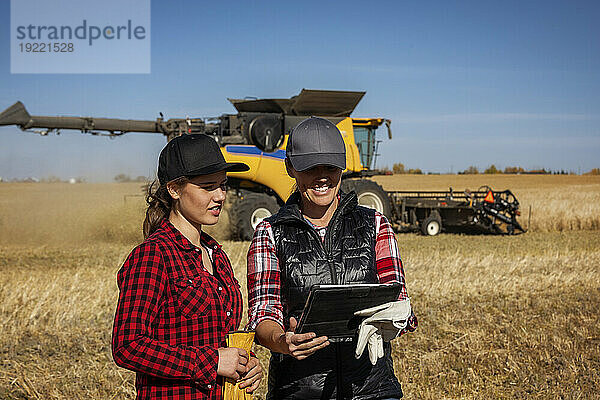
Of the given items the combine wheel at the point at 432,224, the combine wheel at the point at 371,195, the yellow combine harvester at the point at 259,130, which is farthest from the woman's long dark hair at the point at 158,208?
the combine wheel at the point at 432,224

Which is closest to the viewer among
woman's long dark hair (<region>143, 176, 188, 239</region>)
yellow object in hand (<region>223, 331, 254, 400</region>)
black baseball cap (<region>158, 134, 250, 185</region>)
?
yellow object in hand (<region>223, 331, 254, 400</region>)

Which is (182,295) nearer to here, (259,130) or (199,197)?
(199,197)

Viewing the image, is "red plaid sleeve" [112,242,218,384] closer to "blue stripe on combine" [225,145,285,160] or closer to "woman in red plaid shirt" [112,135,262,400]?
"woman in red plaid shirt" [112,135,262,400]

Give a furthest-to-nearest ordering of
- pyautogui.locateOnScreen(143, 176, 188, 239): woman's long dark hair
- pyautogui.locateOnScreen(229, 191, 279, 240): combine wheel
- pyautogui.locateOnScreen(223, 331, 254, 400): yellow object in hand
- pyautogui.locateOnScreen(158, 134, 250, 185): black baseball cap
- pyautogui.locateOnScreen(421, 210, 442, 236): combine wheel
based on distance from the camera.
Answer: pyautogui.locateOnScreen(421, 210, 442, 236): combine wheel < pyautogui.locateOnScreen(229, 191, 279, 240): combine wheel < pyautogui.locateOnScreen(143, 176, 188, 239): woman's long dark hair < pyautogui.locateOnScreen(158, 134, 250, 185): black baseball cap < pyautogui.locateOnScreen(223, 331, 254, 400): yellow object in hand

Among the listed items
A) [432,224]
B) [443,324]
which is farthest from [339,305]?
[432,224]

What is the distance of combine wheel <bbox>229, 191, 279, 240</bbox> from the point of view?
49.1ft

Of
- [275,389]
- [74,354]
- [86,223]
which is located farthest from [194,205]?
[86,223]

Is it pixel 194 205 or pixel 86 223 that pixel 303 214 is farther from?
pixel 86 223

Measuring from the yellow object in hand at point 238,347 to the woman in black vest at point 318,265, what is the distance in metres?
0.09

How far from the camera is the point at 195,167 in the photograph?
7.66 feet

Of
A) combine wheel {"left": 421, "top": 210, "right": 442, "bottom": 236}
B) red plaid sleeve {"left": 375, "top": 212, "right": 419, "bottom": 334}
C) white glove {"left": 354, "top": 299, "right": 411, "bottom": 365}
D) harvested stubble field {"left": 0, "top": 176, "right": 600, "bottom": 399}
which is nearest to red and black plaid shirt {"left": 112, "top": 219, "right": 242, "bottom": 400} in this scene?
white glove {"left": 354, "top": 299, "right": 411, "bottom": 365}

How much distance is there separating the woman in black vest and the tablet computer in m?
0.11

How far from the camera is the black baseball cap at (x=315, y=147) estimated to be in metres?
2.48

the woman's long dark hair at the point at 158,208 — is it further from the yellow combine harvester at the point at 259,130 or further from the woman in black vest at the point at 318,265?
the yellow combine harvester at the point at 259,130
